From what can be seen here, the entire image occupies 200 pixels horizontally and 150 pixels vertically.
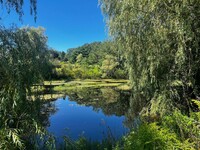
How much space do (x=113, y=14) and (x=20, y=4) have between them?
5534 millimetres

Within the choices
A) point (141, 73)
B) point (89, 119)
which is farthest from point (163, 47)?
point (89, 119)

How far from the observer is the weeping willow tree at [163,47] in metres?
6.53

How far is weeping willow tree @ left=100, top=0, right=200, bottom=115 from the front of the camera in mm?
6531

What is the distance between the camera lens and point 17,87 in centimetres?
404

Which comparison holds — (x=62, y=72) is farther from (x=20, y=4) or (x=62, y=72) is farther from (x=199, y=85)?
(x=20, y=4)

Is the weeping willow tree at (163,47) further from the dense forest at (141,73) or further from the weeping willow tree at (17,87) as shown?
the weeping willow tree at (17,87)

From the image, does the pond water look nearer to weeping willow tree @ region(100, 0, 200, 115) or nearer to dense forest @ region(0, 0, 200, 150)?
dense forest @ region(0, 0, 200, 150)

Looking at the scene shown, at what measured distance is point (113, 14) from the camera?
9312 millimetres

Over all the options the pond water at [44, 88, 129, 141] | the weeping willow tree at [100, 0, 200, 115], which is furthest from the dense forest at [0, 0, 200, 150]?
the pond water at [44, 88, 129, 141]

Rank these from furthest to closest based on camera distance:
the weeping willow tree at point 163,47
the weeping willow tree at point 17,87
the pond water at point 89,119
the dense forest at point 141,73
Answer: the pond water at point 89,119
the weeping willow tree at point 163,47
the weeping willow tree at point 17,87
the dense forest at point 141,73

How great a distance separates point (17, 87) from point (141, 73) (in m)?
4.97

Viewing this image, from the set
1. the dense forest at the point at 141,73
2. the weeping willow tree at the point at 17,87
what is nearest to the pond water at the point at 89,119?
the dense forest at the point at 141,73

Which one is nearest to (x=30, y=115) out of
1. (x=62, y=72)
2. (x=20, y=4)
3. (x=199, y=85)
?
(x=20, y=4)

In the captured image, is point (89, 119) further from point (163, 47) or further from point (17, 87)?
point (17, 87)
